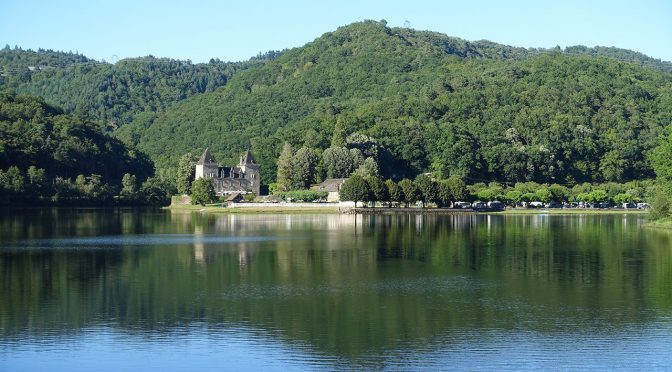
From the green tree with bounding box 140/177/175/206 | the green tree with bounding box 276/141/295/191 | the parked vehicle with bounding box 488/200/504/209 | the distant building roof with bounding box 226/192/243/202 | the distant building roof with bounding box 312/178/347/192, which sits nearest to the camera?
the parked vehicle with bounding box 488/200/504/209

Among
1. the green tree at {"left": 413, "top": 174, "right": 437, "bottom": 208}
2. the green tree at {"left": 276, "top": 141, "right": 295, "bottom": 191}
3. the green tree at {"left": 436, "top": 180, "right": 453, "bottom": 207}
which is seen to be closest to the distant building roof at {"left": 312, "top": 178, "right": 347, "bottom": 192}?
the green tree at {"left": 276, "top": 141, "right": 295, "bottom": 191}

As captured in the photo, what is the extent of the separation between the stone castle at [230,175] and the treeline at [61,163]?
5953 millimetres

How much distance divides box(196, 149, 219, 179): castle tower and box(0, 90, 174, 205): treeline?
4901mm

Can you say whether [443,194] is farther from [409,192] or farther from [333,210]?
[333,210]

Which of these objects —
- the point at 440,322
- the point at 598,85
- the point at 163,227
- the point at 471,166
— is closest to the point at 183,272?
the point at 440,322

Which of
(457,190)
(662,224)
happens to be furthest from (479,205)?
(662,224)

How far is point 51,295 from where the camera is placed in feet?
112

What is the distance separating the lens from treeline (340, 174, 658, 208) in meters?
108

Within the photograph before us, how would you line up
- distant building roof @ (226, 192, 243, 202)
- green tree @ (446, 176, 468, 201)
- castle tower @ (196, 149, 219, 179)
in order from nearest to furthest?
green tree @ (446, 176, 468, 201) → distant building roof @ (226, 192, 243, 202) → castle tower @ (196, 149, 219, 179)

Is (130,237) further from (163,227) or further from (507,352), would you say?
(507,352)

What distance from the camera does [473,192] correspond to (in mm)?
121750

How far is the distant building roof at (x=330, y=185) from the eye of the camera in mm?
121000

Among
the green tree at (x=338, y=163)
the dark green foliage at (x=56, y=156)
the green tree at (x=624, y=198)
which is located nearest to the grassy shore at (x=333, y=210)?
the green tree at (x=624, y=198)

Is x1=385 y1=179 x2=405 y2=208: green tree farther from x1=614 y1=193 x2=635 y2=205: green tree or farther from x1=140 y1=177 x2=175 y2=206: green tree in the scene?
x1=140 y1=177 x2=175 y2=206: green tree
